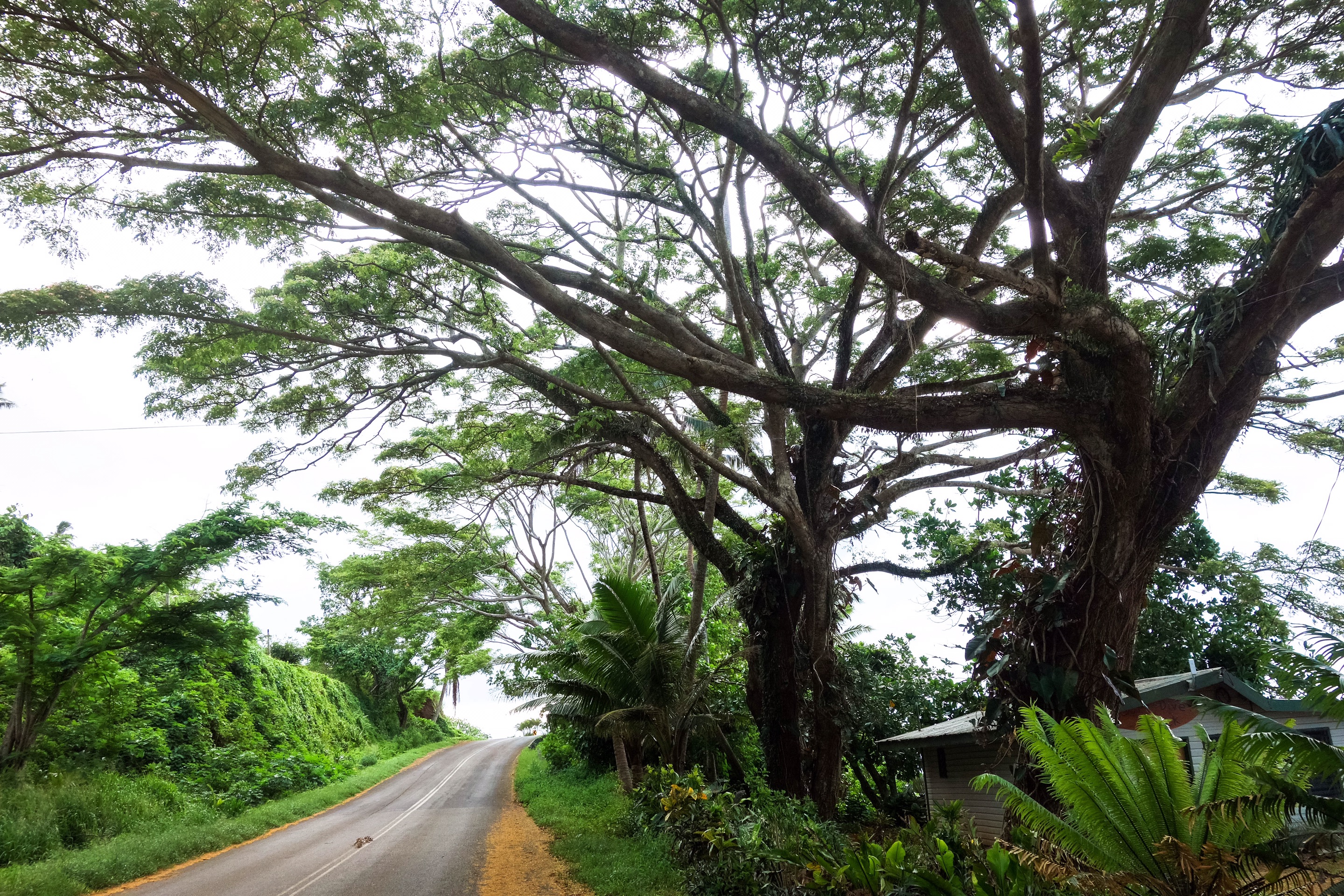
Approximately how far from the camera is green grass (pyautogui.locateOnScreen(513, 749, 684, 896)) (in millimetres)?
8789

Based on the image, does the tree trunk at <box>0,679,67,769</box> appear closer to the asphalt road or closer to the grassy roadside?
the grassy roadside

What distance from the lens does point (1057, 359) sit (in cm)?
635

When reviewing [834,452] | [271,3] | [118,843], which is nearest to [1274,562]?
[834,452]

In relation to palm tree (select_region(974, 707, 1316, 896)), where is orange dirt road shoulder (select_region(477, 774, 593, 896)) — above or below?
below

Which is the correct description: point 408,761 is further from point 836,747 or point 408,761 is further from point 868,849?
point 868,849

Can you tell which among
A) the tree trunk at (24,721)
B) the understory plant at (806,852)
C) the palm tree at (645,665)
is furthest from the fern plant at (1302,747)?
the tree trunk at (24,721)

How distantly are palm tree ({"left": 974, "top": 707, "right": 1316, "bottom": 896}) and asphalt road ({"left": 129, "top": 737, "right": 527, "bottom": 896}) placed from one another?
268 inches

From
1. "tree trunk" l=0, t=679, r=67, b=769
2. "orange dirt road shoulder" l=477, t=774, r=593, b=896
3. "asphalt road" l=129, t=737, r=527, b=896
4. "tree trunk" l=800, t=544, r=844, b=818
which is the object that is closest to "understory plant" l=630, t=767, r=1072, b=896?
"tree trunk" l=800, t=544, r=844, b=818

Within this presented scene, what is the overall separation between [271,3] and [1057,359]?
749 cm

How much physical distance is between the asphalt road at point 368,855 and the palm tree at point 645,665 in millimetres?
2991

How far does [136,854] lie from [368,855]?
285 cm

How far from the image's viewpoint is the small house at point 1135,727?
11016 mm

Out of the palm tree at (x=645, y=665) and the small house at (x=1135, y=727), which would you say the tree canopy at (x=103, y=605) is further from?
the small house at (x=1135, y=727)

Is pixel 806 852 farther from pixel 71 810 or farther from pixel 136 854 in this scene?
pixel 71 810
